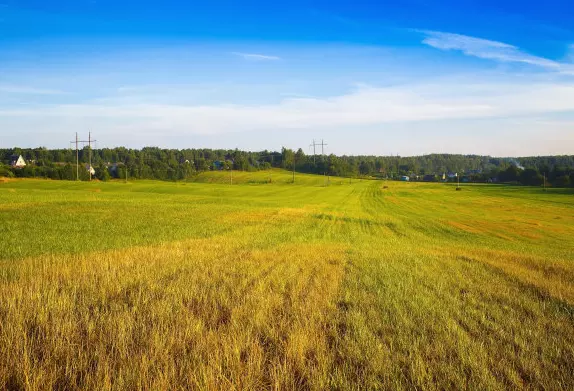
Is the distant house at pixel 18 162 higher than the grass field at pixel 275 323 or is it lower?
higher

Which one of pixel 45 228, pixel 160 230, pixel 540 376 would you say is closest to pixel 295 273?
pixel 540 376

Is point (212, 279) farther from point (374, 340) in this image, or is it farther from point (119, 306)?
point (374, 340)

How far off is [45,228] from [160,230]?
256 inches

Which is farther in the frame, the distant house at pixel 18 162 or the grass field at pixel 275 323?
the distant house at pixel 18 162

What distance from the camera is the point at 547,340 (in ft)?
23.3

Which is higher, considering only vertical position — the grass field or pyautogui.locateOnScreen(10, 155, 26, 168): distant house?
pyautogui.locateOnScreen(10, 155, 26, 168): distant house

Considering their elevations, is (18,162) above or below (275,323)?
above

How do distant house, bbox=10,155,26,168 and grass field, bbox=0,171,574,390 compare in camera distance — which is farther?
distant house, bbox=10,155,26,168

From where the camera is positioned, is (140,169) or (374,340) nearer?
(374,340)

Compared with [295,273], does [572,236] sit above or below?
below

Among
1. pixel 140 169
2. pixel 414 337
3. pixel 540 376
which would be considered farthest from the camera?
pixel 140 169

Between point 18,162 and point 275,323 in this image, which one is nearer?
point 275,323

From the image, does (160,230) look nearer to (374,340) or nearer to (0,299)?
(0,299)

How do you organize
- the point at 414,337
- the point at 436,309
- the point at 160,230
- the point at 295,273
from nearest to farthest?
the point at 414,337
the point at 436,309
the point at 295,273
the point at 160,230
